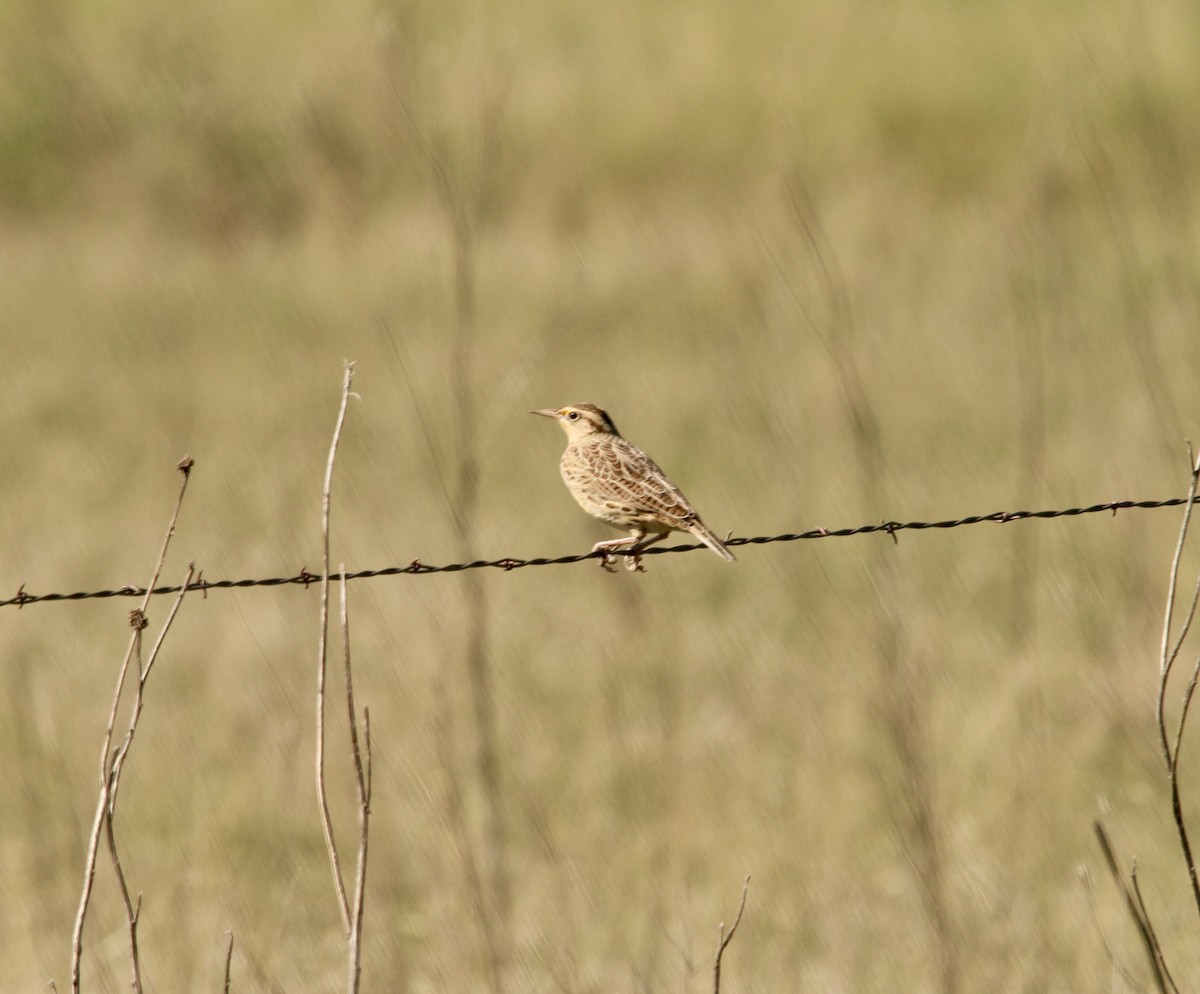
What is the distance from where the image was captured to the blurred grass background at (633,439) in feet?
25.0

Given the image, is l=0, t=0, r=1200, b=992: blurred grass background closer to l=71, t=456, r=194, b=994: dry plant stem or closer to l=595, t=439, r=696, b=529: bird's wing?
l=595, t=439, r=696, b=529: bird's wing

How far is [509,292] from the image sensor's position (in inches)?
872

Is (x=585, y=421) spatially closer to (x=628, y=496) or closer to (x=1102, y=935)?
(x=628, y=496)

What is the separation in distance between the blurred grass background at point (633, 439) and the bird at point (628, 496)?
26.4 inches

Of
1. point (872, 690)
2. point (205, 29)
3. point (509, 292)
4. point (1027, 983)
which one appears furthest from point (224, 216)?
point (1027, 983)

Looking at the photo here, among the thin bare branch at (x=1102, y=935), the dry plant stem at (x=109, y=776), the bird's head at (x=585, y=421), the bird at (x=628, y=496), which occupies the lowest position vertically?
the thin bare branch at (x=1102, y=935)

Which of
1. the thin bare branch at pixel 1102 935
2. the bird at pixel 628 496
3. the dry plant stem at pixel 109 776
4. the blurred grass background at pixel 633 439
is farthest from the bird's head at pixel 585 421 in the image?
the dry plant stem at pixel 109 776

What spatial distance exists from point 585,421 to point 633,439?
9109 millimetres

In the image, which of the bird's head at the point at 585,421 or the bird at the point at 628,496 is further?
the bird's head at the point at 585,421

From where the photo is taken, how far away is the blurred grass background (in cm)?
762

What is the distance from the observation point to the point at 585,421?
7.36 metres

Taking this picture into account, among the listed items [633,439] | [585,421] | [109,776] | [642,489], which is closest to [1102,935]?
[642,489]

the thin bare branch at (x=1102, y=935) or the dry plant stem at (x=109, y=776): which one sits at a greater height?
the dry plant stem at (x=109, y=776)

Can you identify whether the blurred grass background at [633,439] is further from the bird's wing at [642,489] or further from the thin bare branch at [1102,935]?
the bird's wing at [642,489]
